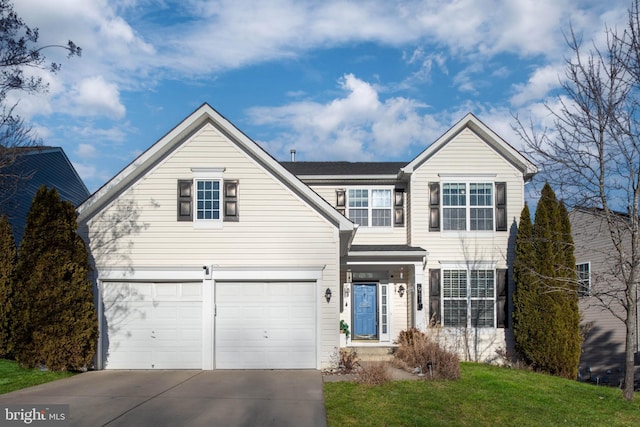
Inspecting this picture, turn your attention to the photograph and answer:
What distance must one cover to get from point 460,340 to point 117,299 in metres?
9.81

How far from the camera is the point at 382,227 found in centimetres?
1841

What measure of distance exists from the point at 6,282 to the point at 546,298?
48.5 ft

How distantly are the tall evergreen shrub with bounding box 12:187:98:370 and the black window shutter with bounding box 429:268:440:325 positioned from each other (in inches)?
369

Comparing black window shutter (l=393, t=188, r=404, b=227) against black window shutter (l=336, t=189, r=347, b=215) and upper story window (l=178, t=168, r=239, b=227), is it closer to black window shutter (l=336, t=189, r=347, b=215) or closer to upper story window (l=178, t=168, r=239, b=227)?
black window shutter (l=336, t=189, r=347, b=215)

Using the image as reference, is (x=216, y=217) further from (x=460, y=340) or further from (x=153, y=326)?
(x=460, y=340)

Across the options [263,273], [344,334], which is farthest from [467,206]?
[263,273]

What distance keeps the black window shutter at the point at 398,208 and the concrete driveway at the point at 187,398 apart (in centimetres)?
645

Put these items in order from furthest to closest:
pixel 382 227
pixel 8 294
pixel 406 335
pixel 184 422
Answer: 1. pixel 382 227
2. pixel 406 335
3. pixel 8 294
4. pixel 184 422

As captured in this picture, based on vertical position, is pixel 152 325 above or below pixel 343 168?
below

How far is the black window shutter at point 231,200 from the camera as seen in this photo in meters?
14.6

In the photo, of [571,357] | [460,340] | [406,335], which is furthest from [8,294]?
[571,357]

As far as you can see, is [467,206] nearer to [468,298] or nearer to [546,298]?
[468,298]

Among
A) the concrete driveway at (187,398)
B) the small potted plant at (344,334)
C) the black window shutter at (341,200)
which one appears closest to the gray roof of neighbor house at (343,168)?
the black window shutter at (341,200)

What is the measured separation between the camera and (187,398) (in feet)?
34.7
